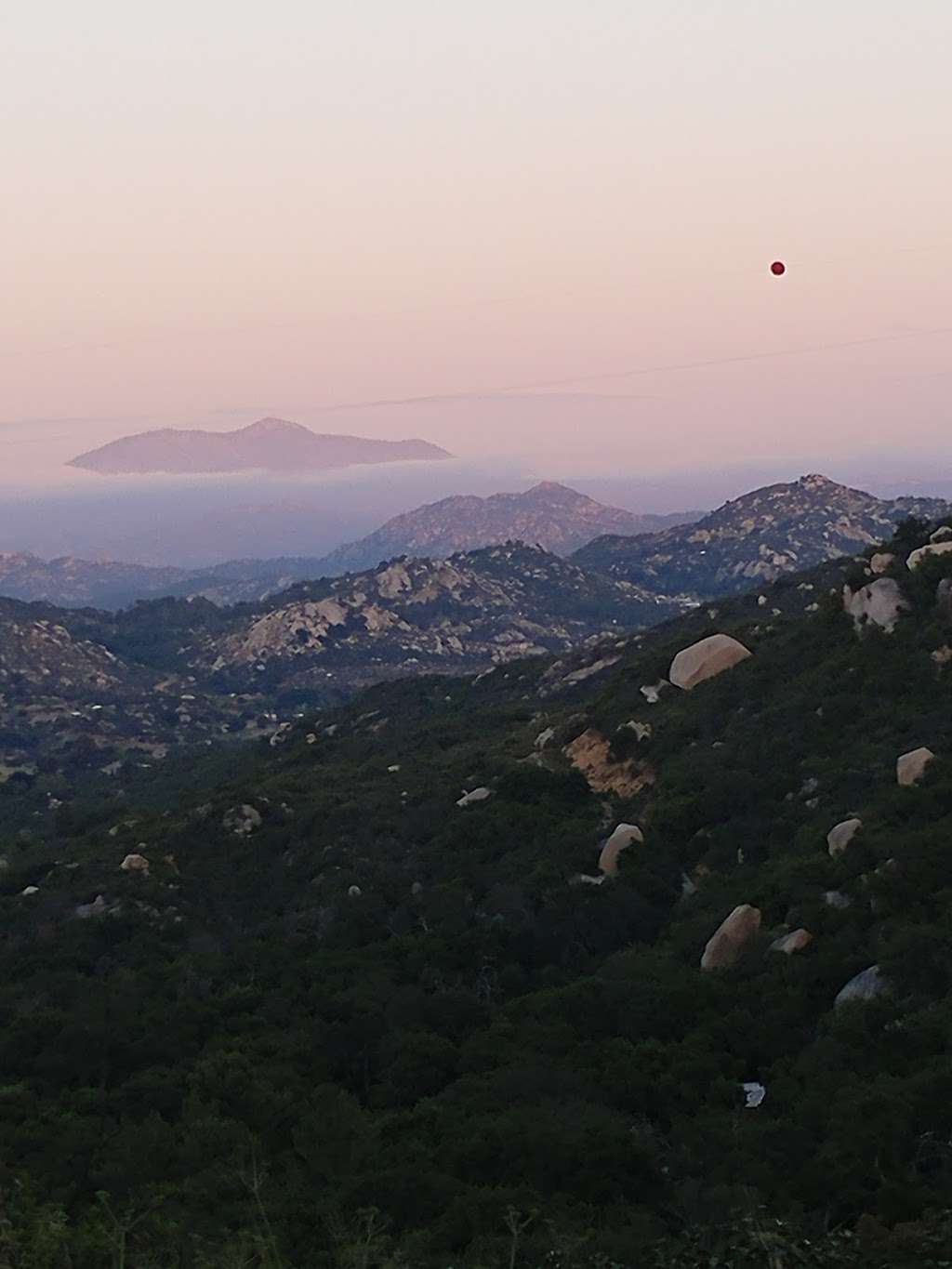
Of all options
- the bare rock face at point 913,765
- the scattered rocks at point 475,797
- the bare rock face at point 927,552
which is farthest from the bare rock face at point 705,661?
the bare rock face at point 913,765

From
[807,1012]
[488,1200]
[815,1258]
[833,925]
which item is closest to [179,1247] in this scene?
[488,1200]

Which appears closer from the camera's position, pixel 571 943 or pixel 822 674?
pixel 571 943

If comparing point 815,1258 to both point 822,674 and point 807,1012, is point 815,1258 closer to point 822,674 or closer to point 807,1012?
point 807,1012

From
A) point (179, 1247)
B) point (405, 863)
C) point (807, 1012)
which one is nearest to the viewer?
point (179, 1247)

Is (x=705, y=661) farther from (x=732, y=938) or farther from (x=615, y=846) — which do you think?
(x=732, y=938)

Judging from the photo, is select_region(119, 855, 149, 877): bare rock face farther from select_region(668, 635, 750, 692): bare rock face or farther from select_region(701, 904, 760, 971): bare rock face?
select_region(701, 904, 760, 971): bare rock face

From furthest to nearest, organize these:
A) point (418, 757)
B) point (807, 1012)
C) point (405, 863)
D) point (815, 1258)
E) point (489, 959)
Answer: point (418, 757)
point (405, 863)
point (489, 959)
point (807, 1012)
point (815, 1258)

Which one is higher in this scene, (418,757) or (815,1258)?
(815,1258)
